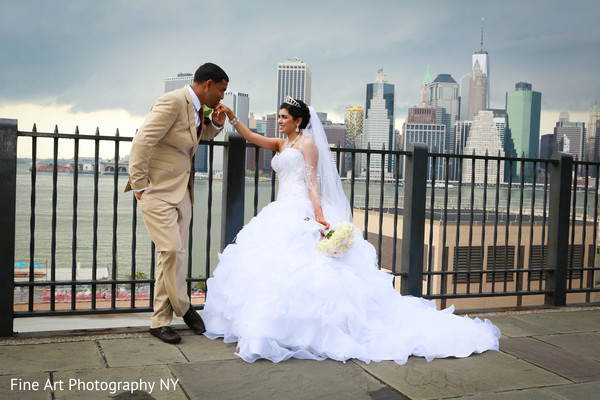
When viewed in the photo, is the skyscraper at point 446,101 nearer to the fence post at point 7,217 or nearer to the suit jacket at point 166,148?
the suit jacket at point 166,148

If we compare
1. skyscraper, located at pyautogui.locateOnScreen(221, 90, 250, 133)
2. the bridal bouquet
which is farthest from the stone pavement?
skyscraper, located at pyautogui.locateOnScreen(221, 90, 250, 133)

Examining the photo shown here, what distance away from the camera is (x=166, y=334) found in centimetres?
384

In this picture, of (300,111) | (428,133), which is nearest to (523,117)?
(428,133)

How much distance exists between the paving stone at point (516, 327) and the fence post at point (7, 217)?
382cm

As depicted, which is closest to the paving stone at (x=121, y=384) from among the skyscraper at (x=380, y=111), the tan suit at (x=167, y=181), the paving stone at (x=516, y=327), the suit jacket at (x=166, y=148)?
the tan suit at (x=167, y=181)

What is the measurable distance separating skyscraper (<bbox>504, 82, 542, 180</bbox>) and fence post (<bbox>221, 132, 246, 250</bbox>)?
85.4 metres

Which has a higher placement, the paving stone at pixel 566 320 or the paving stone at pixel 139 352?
the paving stone at pixel 139 352

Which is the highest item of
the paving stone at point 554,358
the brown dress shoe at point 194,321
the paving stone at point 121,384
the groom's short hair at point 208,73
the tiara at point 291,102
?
the groom's short hair at point 208,73

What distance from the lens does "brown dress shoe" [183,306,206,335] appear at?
404 centimetres

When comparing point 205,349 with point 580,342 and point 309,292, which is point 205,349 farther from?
point 580,342

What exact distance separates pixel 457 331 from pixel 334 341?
3.26 ft

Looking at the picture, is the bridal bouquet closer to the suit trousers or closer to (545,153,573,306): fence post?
the suit trousers

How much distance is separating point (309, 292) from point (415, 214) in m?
1.78

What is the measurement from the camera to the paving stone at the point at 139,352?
3377mm
